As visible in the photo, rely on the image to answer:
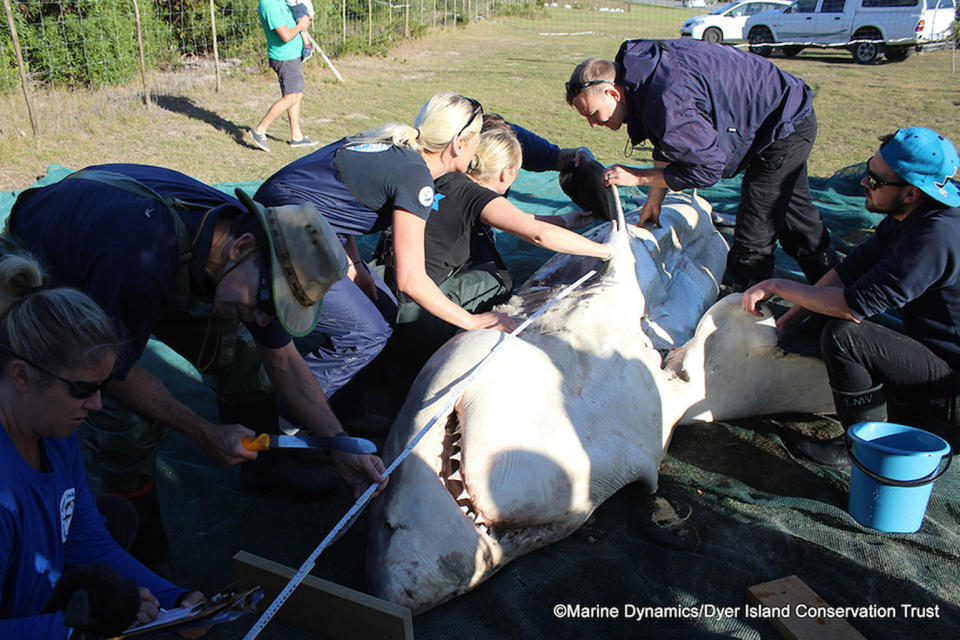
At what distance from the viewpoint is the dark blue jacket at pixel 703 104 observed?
3375 mm

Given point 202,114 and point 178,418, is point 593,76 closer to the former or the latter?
point 178,418

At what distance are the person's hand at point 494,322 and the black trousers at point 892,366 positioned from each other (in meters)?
1.21

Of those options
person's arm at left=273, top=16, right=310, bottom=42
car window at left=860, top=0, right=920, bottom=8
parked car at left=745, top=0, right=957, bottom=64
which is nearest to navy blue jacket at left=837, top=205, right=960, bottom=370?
person's arm at left=273, top=16, right=310, bottom=42

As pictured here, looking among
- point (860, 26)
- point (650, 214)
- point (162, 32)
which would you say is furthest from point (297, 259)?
point (860, 26)

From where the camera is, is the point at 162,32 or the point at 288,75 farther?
the point at 162,32

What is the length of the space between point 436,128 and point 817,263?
2.51 m

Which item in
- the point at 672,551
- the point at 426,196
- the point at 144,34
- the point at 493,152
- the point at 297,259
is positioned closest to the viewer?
the point at 297,259

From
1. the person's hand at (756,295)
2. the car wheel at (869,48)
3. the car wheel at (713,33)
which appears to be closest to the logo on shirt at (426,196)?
the person's hand at (756,295)

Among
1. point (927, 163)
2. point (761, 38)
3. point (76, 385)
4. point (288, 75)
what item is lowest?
point (76, 385)

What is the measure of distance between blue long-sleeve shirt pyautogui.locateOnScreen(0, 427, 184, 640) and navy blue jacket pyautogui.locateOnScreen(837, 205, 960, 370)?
2.42 meters

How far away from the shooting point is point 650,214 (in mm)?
4078

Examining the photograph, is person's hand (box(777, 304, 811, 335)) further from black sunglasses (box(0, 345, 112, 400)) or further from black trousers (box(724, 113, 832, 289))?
black sunglasses (box(0, 345, 112, 400))

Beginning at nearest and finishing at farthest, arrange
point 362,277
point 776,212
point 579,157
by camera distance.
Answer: point 362,277 → point 776,212 → point 579,157

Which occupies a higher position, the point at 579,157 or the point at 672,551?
the point at 579,157
